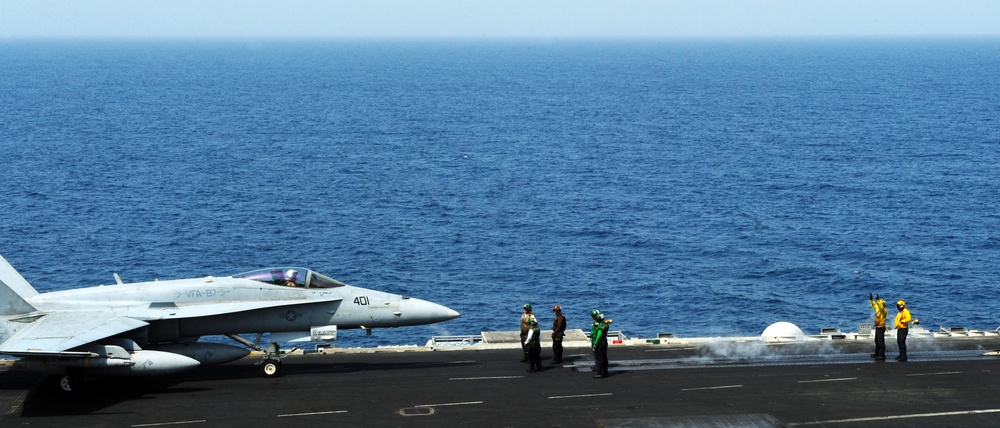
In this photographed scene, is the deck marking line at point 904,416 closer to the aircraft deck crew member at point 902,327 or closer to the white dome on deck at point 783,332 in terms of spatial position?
the aircraft deck crew member at point 902,327

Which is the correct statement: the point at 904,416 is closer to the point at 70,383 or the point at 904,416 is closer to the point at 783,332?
the point at 783,332

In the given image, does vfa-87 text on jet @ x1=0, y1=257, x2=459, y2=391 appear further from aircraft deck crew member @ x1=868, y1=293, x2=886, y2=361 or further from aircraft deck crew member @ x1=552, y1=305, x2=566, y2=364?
aircraft deck crew member @ x1=868, y1=293, x2=886, y2=361

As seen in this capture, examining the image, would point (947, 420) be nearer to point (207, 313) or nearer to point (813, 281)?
point (207, 313)

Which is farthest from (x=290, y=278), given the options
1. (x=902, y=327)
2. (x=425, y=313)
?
(x=902, y=327)

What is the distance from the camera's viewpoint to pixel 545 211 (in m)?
79.9

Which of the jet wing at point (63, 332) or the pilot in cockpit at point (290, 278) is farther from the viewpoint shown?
the pilot in cockpit at point (290, 278)

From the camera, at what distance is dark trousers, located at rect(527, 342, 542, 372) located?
28.7m

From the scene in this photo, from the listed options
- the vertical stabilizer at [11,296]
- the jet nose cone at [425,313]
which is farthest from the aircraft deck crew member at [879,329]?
the vertical stabilizer at [11,296]

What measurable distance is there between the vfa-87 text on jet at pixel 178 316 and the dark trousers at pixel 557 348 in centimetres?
292

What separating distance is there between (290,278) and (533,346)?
658 centimetres

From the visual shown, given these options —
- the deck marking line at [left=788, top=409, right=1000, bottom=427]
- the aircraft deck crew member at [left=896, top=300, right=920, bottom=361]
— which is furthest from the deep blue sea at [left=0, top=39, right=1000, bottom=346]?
the deck marking line at [left=788, top=409, right=1000, bottom=427]

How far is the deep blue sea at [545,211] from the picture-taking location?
5853cm

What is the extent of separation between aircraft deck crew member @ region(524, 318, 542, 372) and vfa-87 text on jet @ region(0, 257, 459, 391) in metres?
2.18

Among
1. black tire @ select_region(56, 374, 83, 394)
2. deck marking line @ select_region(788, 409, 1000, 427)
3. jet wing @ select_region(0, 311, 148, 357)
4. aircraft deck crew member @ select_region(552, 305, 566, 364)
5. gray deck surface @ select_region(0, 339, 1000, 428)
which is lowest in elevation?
deck marking line @ select_region(788, 409, 1000, 427)
